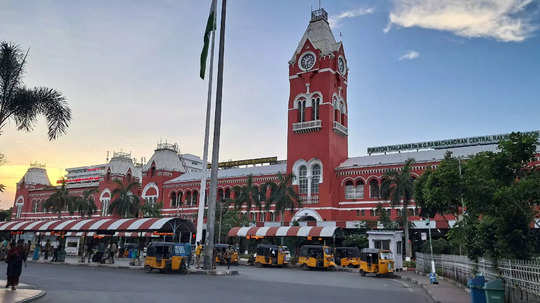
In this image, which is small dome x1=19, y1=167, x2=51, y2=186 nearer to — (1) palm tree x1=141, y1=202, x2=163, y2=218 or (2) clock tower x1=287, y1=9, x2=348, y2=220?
(1) palm tree x1=141, y1=202, x2=163, y2=218

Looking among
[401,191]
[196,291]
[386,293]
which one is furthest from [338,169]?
A: [196,291]

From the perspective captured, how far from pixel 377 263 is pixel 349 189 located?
71.5 feet

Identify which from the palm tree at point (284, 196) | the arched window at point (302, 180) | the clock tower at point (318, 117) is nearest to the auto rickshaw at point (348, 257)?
the palm tree at point (284, 196)

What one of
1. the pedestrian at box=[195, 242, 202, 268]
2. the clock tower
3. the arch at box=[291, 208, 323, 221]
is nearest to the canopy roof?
the pedestrian at box=[195, 242, 202, 268]

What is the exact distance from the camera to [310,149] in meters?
52.7

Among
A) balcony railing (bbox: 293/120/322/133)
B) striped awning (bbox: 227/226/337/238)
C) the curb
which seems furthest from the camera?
balcony railing (bbox: 293/120/322/133)

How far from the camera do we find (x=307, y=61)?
2174 inches

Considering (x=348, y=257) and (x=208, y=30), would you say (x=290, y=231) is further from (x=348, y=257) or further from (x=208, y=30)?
(x=208, y=30)

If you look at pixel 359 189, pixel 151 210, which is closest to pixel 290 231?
pixel 359 189

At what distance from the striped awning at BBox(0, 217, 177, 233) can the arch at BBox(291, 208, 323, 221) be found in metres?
21.0

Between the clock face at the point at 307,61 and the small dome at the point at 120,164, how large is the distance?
3866cm

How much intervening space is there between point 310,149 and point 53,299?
40.3 m

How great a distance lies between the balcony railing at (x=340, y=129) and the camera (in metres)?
53.2

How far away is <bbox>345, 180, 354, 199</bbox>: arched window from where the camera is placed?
5044cm
